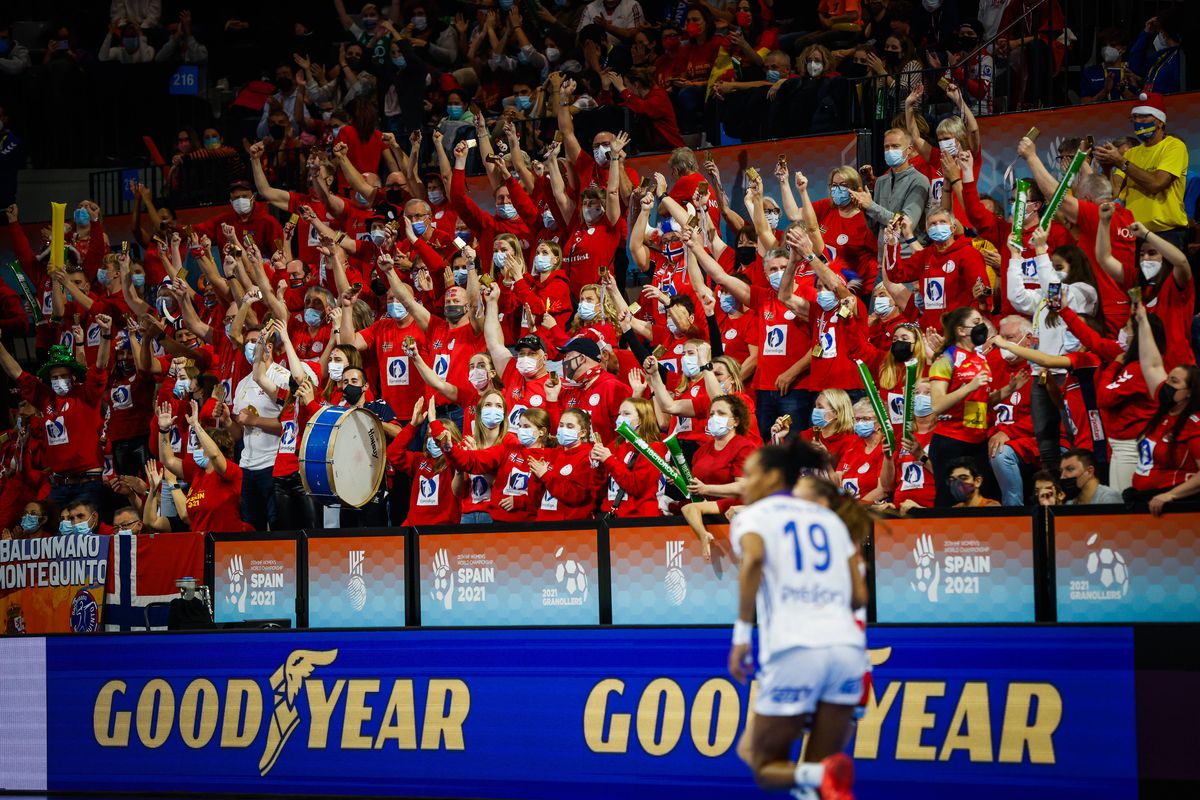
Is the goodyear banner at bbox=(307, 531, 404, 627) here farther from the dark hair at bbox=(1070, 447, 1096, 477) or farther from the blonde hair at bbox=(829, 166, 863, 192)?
the blonde hair at bbox=(829, 166, 863, 192)

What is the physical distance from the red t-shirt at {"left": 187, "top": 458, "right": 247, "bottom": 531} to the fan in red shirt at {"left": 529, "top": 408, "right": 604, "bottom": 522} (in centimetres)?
410

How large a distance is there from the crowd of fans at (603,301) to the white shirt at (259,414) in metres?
0.05

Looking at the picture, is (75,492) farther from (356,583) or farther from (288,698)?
(288,698)

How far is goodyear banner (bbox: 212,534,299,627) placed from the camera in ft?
38.9

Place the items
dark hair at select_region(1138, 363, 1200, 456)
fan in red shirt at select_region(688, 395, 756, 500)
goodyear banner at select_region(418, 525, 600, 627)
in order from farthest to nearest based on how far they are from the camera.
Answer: fan in red shirt at select_region(688, 395, 756, 500) < goodyear banner at select_region(418, 525, 600, 627) < dark hair at select_region(1138, 363, 1200, 456)

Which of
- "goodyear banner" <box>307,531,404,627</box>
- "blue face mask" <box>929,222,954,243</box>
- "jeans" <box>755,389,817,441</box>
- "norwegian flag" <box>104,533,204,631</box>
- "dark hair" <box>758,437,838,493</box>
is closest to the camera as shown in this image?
"dark hair" <box>758,437,838,493</box>

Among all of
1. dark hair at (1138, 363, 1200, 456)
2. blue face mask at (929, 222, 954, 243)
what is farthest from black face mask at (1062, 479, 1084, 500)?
blue face mask at (929, 222, 954, 243)

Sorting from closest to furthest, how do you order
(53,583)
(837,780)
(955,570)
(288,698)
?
(837,780)
(955,570)
(288,698)
(53,583)

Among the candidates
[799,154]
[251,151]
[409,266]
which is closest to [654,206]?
[799,154]

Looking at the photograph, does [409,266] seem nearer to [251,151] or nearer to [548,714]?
[251,151]

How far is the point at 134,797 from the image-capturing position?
37.5 feet

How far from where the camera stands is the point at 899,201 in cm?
1373

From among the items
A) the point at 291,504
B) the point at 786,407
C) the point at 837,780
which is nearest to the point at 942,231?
the point at 786,407

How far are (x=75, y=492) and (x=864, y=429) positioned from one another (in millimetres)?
9125
